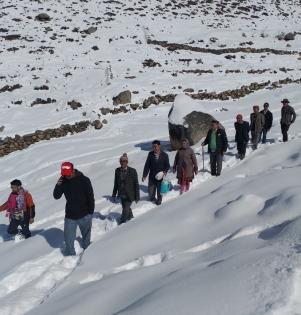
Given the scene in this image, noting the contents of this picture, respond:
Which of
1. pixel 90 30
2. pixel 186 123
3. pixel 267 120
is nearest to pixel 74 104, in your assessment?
pixel 186 123

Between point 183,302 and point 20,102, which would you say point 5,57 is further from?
point 183,302

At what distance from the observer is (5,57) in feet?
112

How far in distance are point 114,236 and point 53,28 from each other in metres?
36.9

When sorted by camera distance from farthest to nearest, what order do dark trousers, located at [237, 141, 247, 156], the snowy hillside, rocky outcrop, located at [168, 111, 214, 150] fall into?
rocky outcrop, located at [168, 111, 214, 150] → dark trousers, located at [237, 141, 247, 156] → the snowy hillside

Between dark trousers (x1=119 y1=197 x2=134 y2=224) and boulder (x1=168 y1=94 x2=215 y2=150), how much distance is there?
270 inches

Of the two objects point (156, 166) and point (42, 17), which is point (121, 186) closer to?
point (156, 166)

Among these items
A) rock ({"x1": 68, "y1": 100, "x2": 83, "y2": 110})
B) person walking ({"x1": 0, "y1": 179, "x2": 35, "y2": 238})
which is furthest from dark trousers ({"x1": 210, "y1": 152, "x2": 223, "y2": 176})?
rock ({"x1": 68, "y1": 100, "x2": 83, "y2": 110})

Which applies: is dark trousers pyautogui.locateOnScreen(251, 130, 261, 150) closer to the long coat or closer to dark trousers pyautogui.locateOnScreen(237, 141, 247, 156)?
the long coat

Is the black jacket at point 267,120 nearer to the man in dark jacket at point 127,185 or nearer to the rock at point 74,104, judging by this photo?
the man in dark jacket at point 127,185

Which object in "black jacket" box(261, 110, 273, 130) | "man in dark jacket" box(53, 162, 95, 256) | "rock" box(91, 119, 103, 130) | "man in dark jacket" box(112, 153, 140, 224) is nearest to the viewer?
"man in dark jacket" box(53, 162, 95, 256)

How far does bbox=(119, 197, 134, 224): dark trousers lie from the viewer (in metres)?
9.39

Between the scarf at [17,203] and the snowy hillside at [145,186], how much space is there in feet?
2.06

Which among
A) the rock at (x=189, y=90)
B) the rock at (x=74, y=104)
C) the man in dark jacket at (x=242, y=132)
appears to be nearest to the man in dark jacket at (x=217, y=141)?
the man in dark jacket at (x=242, y=132)

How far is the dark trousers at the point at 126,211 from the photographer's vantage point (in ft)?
30.8
